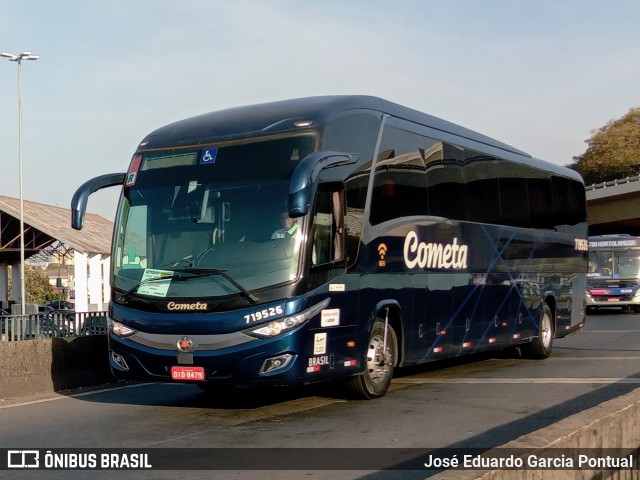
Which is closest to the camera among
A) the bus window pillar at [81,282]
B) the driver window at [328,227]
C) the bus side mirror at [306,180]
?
the bus side mirror at [306,180]

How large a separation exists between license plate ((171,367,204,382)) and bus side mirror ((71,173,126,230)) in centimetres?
237

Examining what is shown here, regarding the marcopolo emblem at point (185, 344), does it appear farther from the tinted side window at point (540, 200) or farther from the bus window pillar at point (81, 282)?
the bus window pillar at point (81, 282)

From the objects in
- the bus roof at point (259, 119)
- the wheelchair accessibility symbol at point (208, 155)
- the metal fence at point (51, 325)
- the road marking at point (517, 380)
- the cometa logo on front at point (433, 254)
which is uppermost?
the bus roof at point (259, 119)

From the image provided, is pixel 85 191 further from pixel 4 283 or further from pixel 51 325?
pixel 4 283

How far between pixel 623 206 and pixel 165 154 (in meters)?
61.2

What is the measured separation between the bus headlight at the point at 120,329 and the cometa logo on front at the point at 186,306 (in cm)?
64

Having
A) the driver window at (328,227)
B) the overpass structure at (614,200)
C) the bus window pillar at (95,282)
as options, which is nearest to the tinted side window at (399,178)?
the driver window at (328,227)

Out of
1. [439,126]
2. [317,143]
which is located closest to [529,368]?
[439,126]

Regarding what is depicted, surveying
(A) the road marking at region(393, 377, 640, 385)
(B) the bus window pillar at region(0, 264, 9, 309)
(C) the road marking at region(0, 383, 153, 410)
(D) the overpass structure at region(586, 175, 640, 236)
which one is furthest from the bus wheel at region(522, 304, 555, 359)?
(D) the overpass structure at region(586, 175, 640, 236)

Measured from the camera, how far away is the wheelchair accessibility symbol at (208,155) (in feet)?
35.3

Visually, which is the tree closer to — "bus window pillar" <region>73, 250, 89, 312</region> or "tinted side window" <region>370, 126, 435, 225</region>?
"bus window pillar" <region>73, 250, 89, 312</region>

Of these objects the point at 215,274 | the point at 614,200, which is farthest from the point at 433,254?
the point at 614,200

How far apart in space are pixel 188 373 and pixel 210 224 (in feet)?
5.35

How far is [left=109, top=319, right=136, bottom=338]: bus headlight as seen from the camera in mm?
10602
